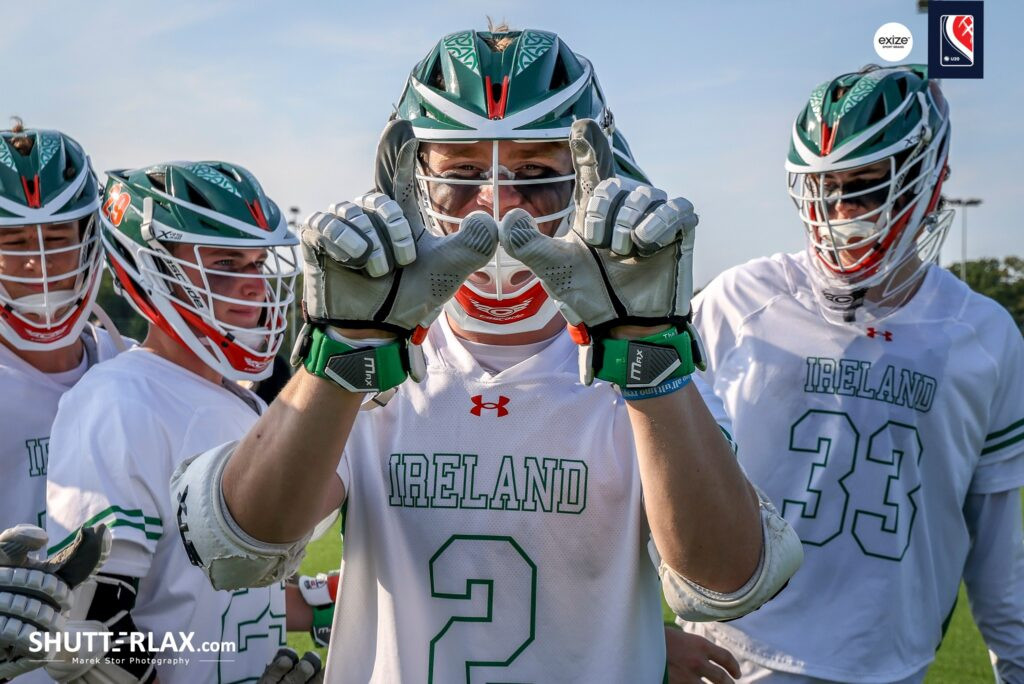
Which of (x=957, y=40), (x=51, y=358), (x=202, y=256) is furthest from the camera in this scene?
(x=957, y=40)

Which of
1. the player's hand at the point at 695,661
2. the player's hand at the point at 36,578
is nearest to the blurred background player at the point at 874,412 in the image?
the player's hand at the point at 695,661

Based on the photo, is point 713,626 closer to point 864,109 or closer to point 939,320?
point 939,320

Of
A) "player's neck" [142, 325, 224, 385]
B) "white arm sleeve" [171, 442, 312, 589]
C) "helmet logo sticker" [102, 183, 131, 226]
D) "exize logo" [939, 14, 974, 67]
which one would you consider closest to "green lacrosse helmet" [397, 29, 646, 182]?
"white arm sleeve" [171, 442, 312, 589]

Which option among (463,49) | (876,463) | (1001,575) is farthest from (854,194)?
(463,49)

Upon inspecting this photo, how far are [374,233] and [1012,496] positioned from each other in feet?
9.14

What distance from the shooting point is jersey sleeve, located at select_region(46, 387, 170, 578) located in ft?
9.19

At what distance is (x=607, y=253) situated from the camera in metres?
1.88

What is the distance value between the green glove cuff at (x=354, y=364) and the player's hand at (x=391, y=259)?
0.04m

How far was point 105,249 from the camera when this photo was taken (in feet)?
12.4

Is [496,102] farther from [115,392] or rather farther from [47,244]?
[47,244]

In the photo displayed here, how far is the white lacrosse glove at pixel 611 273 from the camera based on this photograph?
1.84 metres

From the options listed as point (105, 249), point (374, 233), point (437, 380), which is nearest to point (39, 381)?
point (105, 249)

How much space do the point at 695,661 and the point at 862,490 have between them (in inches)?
46.6

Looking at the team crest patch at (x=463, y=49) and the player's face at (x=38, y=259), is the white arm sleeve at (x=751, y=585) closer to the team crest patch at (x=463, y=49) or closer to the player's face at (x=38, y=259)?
the team crest patch at (x=463, y=49)
